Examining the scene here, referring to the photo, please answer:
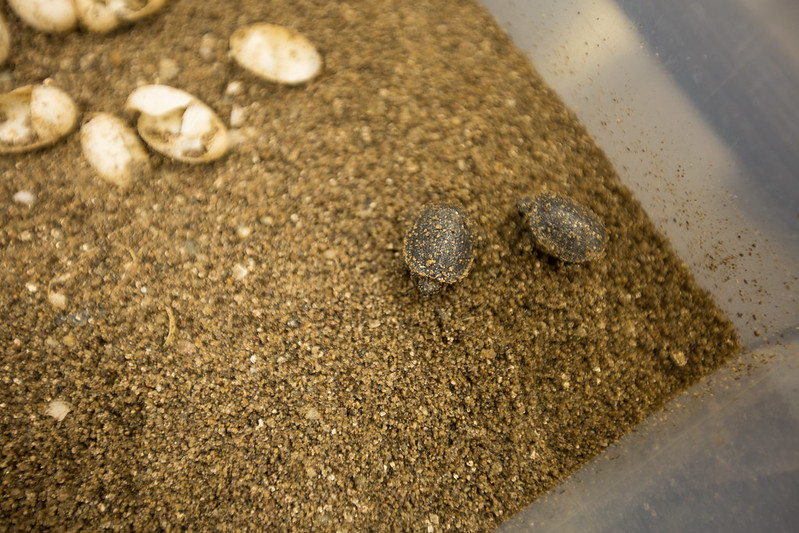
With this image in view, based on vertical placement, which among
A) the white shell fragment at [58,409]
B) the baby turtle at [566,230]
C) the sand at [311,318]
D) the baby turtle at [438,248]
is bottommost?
the white shell fragment at [58,409]

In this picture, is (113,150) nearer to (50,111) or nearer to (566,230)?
(50,111)

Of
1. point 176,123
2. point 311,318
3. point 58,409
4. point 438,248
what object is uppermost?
point 438,248

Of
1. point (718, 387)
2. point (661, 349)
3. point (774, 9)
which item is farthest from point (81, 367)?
point (774, 9)

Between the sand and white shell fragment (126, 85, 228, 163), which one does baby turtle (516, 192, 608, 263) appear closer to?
the sand

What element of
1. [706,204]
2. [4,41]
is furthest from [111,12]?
[706,204]

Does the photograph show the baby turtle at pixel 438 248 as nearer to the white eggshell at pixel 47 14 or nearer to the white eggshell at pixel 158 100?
the white eggshell at pixel 158 100

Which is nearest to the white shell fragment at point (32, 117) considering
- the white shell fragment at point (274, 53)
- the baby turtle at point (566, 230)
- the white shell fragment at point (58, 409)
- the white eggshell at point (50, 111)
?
the white eggshell at point (50, 111)
